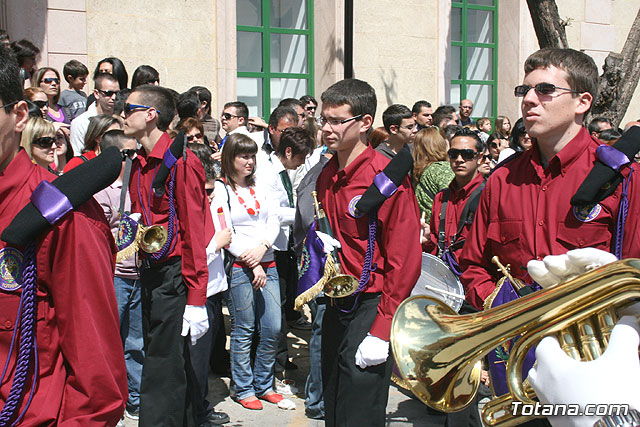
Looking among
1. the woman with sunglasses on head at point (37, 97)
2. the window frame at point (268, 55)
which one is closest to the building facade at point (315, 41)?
the window frame at point (268, 55)

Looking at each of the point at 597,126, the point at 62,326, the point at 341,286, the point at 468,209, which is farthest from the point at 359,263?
the point at 597,126

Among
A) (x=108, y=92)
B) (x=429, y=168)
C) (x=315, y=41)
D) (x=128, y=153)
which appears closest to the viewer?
(x=128, y=153)

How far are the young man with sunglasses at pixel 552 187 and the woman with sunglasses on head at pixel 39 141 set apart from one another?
3427 mm

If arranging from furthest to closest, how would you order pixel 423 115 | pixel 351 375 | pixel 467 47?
pixel 467 47 < pixel 423 115 < pixel 351 375

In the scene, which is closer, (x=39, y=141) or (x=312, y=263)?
(x=312, y=263)

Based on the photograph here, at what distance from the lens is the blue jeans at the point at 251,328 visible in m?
5.74

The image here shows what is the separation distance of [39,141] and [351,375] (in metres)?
2.93

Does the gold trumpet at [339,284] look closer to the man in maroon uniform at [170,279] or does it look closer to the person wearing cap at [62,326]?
the man in maroon uniform at [170,279]

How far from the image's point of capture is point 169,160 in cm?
440

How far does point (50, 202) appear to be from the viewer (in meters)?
2.01

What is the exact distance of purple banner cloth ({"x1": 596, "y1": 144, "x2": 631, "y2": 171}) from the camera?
272 centimetres

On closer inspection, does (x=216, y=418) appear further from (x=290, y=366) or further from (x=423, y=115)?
(x=423, y=115)

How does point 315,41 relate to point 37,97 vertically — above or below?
above

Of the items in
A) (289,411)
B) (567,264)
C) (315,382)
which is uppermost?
(567,264)
